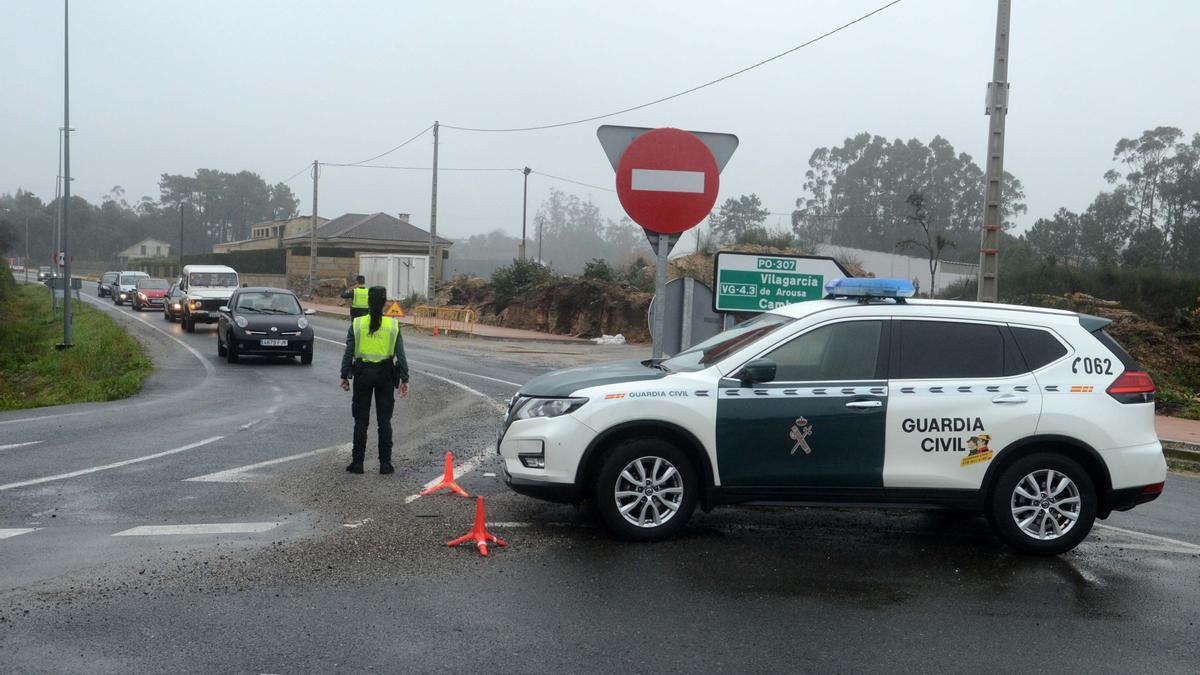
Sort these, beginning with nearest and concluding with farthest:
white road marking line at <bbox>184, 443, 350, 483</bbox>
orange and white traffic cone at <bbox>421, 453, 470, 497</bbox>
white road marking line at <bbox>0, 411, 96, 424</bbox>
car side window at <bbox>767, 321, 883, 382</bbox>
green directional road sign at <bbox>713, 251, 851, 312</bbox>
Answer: car side window at <bbox>767, 321, 883, 382</bbox> < orange and white traffic cone at <bbox>421, 453, 470, 497</bbox> < white road marking line at <bbox>184, 443, 350, 483</bbox> < green directional road sign at <bbox>713, 251, 851, 312</bbox> < white road marking line at <bbox>0, 411, 96, 424</bbox>

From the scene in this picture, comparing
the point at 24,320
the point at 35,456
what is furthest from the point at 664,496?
the point at 24,320

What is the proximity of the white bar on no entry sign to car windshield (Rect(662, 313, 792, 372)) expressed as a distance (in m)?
1.21

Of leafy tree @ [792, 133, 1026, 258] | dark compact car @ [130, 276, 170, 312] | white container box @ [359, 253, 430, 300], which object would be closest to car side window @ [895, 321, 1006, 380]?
dark compact car @ [130, 276, 170, 312]

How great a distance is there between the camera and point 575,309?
131ft

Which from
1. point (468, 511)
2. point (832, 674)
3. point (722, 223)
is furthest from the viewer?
point (722, 223)

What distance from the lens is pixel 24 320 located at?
43.2m

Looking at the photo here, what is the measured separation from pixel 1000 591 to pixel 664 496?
211cm

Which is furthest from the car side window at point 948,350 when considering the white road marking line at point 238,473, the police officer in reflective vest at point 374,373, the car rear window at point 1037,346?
the white road marking line at point 238,473

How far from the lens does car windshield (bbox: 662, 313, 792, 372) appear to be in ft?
23.6

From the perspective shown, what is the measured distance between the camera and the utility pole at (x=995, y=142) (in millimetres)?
16062

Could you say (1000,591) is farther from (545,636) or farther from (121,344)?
(121,344)

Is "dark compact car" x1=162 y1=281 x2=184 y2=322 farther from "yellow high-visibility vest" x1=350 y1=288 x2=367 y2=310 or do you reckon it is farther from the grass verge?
"yellow high-visibility vest" x1=350 y1=288 x2=367 y2=310

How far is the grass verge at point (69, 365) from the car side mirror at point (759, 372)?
1262 cm

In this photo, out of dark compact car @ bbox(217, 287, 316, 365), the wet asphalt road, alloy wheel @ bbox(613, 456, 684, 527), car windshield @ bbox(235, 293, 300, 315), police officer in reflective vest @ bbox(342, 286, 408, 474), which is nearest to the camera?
the wet asphalt road
